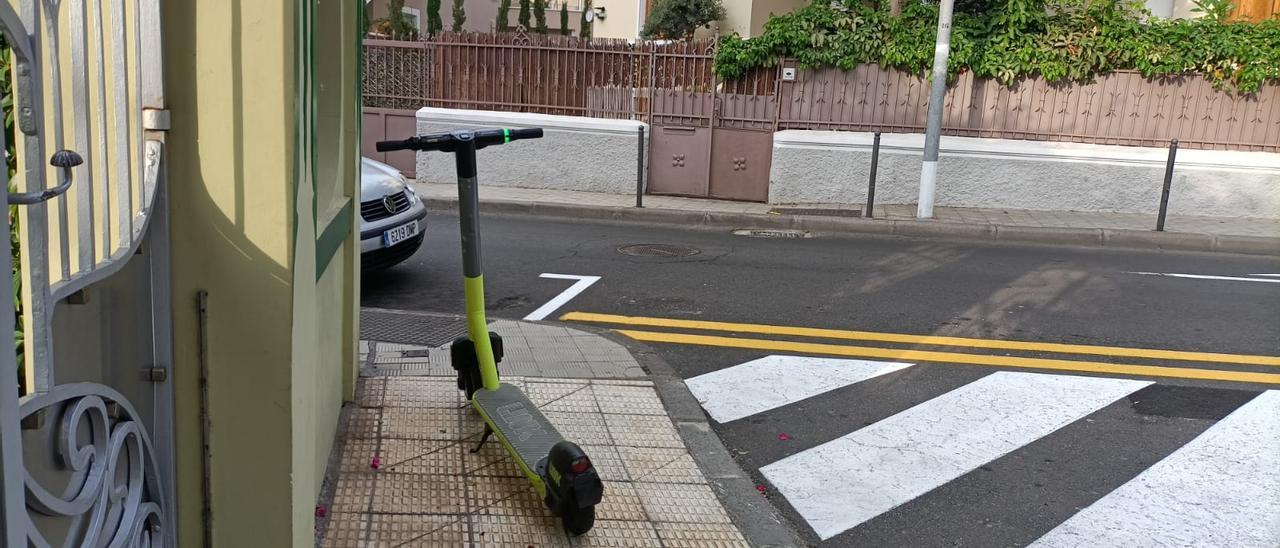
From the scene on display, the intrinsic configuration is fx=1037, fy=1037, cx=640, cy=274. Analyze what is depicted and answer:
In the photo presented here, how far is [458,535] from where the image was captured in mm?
3795

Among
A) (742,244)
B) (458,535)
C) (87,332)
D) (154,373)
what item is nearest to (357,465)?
(458,535)

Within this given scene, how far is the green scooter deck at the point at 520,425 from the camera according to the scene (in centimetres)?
410

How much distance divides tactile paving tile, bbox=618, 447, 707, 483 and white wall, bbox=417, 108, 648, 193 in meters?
9.68

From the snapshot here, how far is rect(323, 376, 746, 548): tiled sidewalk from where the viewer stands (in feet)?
12.6

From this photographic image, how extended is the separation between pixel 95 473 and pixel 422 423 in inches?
116

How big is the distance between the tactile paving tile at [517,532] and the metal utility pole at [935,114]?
959cm

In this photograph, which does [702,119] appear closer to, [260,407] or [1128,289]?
[1128,289]

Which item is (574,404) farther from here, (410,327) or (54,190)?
(54,190)

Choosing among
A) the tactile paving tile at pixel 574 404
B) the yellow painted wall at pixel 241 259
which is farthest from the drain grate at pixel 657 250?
the yellow painted wall at pixel 241 259

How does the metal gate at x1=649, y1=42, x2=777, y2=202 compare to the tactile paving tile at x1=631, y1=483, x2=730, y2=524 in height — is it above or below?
above

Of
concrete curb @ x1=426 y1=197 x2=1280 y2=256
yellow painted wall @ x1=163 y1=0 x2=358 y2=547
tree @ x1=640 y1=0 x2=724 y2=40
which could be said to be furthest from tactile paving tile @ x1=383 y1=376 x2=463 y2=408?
tree @ x1=640 y1=0 x2=724 y2=40

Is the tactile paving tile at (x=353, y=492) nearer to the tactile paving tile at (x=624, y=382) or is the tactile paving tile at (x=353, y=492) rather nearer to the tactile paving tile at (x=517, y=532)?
the tactile paving tile at (x=517, y=532)

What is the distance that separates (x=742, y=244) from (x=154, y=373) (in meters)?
8.86

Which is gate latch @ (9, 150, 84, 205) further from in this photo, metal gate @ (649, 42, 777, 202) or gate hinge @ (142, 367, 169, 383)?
metal gate @ (649, 42, 777, 202)
